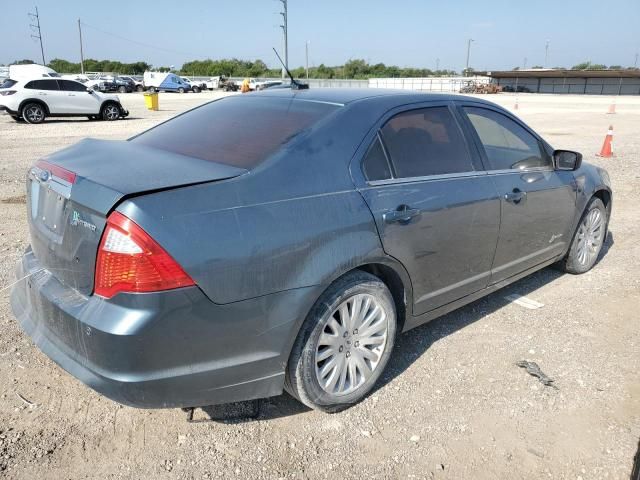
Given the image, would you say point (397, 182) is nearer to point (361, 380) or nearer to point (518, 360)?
point (361, 380)

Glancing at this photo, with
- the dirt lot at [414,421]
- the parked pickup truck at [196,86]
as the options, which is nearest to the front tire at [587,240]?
the dirt lot at [414,421]

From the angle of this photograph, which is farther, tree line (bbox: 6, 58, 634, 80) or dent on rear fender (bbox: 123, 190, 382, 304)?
tree line (bbox: 6, 58, 634, 80)

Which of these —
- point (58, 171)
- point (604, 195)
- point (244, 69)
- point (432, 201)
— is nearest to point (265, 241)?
point (58, 171)

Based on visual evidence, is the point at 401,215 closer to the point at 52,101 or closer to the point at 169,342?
the point at 169,342

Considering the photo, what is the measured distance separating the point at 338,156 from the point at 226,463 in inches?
62.6

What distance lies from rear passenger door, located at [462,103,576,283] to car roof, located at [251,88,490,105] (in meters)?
0.37

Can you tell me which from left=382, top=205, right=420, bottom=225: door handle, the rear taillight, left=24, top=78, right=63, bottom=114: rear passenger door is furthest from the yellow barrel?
the rear taillight

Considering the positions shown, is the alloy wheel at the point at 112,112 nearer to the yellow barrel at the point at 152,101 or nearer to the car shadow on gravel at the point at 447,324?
the yellow barrel at the point at 152,101

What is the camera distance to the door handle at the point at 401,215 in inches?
110

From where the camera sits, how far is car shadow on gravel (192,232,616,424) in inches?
111

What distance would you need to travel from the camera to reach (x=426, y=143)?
3.25 meters

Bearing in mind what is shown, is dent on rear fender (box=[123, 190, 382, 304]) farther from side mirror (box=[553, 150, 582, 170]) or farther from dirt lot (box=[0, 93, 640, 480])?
side mirror (box=[553, 150, 582, 170])

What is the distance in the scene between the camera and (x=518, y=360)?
11.4 ft

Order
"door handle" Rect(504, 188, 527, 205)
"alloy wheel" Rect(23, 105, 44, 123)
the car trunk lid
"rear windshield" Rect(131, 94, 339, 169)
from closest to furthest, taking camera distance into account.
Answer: the car trunk lid < "rear windshield" Rect(131, 94, 339, 169) < "door handle" Rect(504, 188, 527, 205) < "alloy wheel" Rect(23, 105, 44, 123)
